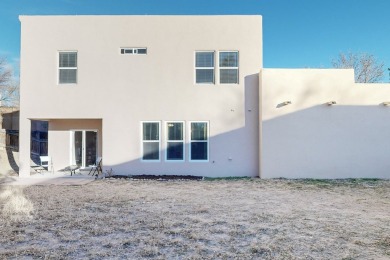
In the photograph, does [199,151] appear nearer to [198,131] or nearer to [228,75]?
[198,131]

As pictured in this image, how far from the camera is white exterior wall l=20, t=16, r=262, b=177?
12875mm

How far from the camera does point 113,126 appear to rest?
509 inches

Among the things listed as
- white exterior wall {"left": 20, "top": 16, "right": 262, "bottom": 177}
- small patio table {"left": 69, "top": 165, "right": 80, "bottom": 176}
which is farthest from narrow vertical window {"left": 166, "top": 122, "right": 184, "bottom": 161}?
small patio table {"left": 69, "top": 165, "right": 80, "bottom": 176}

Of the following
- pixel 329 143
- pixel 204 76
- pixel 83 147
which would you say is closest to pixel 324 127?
pixel 329 143

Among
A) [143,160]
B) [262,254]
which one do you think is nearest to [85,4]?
[143,160]

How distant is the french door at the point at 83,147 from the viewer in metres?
14.2

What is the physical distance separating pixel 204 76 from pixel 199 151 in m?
3.39

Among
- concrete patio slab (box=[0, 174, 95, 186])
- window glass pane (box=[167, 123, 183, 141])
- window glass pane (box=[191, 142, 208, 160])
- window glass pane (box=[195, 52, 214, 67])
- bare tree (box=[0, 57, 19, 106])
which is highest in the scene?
bare tree (box=[0, 57, 19, 106])

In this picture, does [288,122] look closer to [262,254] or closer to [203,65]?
[203,65]

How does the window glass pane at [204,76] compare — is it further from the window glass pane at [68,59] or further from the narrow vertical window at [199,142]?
the window glass pane at [68,59]

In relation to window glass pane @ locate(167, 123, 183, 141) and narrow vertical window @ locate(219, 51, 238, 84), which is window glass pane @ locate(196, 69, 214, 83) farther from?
window glass pane @ locate(167, 123, 183, 141)

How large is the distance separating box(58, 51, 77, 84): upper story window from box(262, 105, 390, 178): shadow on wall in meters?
8.86

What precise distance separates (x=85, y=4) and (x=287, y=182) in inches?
527

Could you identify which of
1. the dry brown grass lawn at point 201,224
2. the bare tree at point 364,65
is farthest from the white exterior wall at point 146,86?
the bare tree at point 364,65
